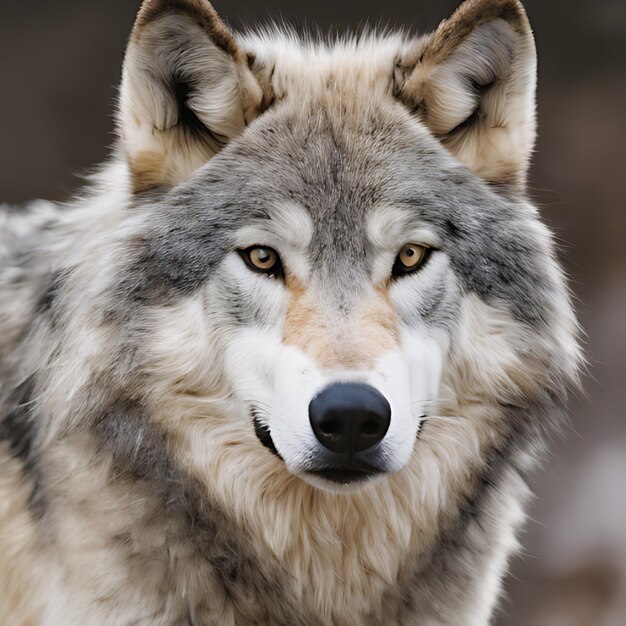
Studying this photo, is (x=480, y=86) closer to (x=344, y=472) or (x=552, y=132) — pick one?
(x=344, y=472)

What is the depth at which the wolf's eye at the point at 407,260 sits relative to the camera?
9.59 feet

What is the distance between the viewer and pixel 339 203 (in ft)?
9.44

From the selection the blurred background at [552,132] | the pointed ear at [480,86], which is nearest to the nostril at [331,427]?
the pointed ear at [480,86]

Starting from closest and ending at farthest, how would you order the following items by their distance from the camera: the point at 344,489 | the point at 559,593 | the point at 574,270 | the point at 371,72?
the point at 344,489, the point at 371,72, the point at 559,593, the point at 574,270

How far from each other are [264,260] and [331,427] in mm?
577

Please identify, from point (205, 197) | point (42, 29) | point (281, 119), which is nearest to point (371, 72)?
point (281, 119)

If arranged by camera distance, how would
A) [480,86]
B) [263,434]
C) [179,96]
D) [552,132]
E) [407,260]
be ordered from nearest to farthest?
[263,434] < [407,260] < [179,96] < [480,86] < [552,132]

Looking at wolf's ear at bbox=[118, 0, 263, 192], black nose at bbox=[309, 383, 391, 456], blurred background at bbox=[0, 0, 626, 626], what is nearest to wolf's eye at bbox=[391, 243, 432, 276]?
black nose at bbox=[309, 383, 391, 456]

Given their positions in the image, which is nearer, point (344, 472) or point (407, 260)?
Result: point (344, 472)

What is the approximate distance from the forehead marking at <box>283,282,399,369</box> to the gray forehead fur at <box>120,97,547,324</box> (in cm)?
8

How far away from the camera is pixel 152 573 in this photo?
9.56 ft

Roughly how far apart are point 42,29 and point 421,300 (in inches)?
230

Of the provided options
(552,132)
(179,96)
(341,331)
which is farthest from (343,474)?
(552,132)

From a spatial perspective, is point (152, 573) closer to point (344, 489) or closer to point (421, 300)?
point (344, 489)
